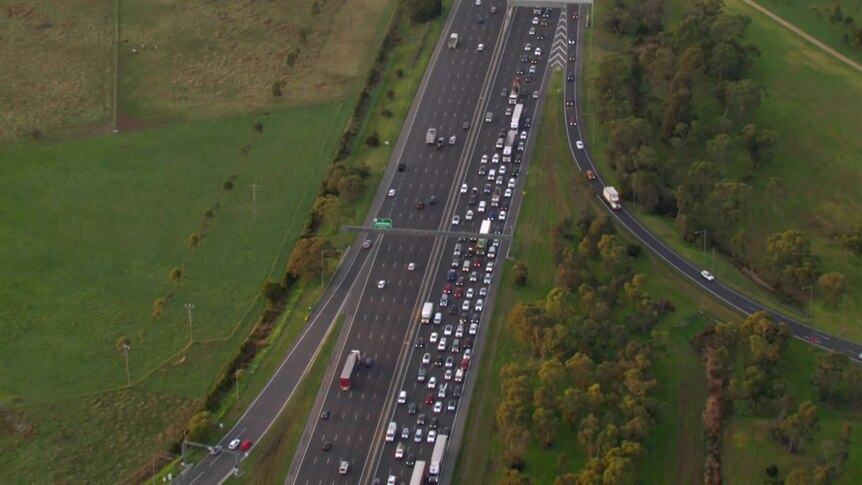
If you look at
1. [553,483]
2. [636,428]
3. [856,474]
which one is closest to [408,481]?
[553,483]

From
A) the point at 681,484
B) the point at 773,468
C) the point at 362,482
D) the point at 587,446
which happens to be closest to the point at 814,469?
the point at 773,468

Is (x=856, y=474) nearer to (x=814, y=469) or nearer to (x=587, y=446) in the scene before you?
(x=814, y=469)

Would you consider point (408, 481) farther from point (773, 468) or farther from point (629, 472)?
point (773, 468)

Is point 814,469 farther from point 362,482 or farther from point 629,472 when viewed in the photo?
point 362,482

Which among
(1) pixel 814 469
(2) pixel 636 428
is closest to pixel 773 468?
(1) pixel 814 469

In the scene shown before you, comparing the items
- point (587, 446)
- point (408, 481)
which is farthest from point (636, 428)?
point (408, 481)

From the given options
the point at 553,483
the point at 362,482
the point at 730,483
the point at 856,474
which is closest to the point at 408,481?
the point at 362,482

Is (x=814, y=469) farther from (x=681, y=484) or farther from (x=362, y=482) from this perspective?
(x=362, y=482)
